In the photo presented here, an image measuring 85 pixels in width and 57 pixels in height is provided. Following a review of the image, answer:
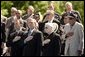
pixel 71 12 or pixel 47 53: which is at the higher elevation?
pixel 71 12

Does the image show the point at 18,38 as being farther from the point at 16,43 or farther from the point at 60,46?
the point at 60,46

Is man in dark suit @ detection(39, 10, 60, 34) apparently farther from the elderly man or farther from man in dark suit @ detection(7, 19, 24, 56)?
man in dark suit @ detection(7, 19, 24, 56)

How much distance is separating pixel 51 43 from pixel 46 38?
306mm

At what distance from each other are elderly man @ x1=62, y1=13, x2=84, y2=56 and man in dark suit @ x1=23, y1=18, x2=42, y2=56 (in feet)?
3.64

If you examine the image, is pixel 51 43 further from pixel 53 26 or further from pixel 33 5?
pixel 33 5

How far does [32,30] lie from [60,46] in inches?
39.5

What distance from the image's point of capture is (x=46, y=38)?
56.7 feet

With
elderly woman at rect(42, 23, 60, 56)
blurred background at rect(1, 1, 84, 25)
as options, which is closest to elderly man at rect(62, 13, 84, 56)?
elderly woman at rect(42, 23, 60, 56)

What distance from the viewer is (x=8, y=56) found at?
18109mm

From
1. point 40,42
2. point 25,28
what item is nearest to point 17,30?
point 25,28

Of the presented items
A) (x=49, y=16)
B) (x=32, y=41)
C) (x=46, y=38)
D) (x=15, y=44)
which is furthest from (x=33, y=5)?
(x=32, y=41)

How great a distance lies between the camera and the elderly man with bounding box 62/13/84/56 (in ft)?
56.7

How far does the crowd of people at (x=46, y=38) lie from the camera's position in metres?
17.1

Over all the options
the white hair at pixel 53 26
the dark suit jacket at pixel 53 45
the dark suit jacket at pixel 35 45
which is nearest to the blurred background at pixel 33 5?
the white hair at pixel 53 26
